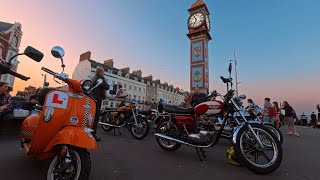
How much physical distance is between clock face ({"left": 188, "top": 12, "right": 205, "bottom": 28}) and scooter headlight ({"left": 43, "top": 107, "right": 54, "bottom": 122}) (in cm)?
2431

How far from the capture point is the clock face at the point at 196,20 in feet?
79.0

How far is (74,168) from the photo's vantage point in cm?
182

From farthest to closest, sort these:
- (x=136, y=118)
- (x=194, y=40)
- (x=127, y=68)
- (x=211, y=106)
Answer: (x=127, y=68) → (x=194, y=40) → (x=136, y=118) → (x=211, y=106)

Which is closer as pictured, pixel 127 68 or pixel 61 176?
pixel 61 176

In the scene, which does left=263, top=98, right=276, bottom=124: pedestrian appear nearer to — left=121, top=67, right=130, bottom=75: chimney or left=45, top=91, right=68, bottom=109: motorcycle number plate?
left=45, top=91, right=68, bottom=109: motorcycle number plate

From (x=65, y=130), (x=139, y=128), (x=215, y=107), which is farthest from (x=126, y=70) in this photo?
(x=65, y=130)

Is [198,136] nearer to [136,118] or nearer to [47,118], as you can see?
[47,118]

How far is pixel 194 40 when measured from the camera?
24234mm

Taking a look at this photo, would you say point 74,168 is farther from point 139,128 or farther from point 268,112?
point 268,112

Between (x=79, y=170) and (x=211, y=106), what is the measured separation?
2.31m

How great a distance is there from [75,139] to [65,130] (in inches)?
7.8

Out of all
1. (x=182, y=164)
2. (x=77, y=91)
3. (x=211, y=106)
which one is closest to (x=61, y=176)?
(x=77, y=91)

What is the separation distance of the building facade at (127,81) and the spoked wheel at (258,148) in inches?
1259

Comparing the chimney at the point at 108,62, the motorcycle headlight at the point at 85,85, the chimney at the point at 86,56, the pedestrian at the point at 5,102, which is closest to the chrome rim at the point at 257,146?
the motorcycle headlight at the point at 85,85
